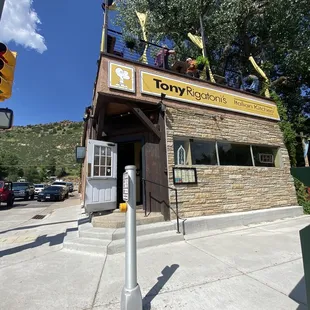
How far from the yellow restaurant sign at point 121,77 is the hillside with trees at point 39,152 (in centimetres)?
3850

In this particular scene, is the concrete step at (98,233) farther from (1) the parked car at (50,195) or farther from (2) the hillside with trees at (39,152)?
(2) the hillside with trees at (39,152)

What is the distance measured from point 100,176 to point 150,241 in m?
2.46

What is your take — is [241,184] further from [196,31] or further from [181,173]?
[196,31]

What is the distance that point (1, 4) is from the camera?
3.30 metres

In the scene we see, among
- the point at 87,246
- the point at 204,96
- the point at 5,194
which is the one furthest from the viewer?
the point at 5,194

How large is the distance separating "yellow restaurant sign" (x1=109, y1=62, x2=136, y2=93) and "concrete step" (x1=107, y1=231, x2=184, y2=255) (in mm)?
3922

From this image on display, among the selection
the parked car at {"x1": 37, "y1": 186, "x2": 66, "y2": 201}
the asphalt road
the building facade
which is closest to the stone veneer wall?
the building facade

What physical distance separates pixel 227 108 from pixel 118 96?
13.5 ft

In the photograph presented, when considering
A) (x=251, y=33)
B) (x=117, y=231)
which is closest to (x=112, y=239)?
(x=117, y=231)

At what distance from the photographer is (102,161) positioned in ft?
20.4

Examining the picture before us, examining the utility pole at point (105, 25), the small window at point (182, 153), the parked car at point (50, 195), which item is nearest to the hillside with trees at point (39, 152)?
the parked car at point (50, 195)

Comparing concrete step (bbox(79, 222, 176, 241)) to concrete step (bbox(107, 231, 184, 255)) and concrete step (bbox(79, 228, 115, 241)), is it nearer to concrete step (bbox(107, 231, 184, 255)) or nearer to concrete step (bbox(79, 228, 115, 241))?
concrete step (bbox(79, 228, 115, 241))

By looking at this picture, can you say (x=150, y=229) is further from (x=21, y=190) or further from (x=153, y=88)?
(x=21, y=190)

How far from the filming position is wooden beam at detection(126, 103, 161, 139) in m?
5.92
